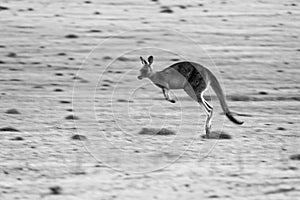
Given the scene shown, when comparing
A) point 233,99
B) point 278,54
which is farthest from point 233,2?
point 233,99

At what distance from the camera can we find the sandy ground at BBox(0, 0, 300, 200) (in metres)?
1.39

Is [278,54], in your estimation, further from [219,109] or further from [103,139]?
[103,139]

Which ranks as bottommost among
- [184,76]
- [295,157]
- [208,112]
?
[295,157]

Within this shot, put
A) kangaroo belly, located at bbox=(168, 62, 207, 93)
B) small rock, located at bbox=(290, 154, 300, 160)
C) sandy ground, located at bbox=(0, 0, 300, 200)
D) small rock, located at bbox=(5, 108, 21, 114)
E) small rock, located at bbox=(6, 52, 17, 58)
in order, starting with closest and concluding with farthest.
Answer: kangaroo belly, located at bbox=(168, 62, 207, 93), sandy ground, located at bbox=(0, 0, 300, 200), small rock, located at bbox=(290, 154, 300, 160), small rock, located at bbox=(5, 108, 21, 114), small rock, located at bbox=(6, 52, 17, 58)

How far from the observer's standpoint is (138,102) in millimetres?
1832

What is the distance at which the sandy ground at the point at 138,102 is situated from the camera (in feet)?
4.57

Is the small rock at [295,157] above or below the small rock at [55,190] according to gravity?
below

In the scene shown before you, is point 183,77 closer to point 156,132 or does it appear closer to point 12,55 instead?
point 156,132

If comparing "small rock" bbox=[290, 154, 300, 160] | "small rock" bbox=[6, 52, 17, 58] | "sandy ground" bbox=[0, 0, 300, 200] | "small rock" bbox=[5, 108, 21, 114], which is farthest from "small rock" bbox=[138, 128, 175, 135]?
"small rock" bbox=[6, 52, 17, 58]

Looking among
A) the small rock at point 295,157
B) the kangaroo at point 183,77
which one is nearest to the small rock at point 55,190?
the kangaroo at point 183,77

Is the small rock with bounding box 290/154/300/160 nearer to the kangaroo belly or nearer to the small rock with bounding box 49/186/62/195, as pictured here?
the kangaroo belly

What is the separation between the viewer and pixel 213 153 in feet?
5.08

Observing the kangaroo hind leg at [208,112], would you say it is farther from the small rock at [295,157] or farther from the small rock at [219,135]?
the small rock at [295,157]

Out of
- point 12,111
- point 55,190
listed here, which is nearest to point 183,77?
point 55,190
